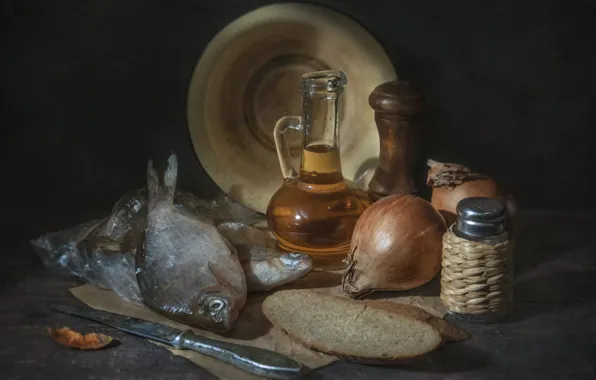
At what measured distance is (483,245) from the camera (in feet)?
2.96

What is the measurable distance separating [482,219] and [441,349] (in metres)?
0.16

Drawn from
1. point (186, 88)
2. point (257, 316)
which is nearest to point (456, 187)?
point (257, 316)

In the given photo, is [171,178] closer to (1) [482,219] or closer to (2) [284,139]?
(2) [284,139]

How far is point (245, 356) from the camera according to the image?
82 cm

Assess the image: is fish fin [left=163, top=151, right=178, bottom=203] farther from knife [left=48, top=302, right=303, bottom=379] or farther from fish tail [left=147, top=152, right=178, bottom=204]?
knife [left=48, top=302, right=303, bottom=379]

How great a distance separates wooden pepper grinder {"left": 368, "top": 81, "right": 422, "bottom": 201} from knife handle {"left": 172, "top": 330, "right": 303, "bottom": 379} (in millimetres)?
427

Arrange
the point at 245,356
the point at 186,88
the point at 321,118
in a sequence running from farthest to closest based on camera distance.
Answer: the point at 186,88 < the point at 321,118 < the point at 245,356

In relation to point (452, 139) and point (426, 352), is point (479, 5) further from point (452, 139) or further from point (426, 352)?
point (426, 352)

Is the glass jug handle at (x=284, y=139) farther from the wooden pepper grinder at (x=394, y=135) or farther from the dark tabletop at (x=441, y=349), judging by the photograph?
A: the dark tabletop at (x=441, y=349)

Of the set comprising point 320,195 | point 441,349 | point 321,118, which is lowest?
point 441,349

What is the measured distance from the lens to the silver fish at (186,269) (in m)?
0.91

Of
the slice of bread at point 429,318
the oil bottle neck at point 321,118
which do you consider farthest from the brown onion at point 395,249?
the oil bottle neck at point 321,118

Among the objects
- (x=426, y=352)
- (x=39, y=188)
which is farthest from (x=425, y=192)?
(x=39, y=188)

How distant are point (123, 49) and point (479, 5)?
0.61 meters
